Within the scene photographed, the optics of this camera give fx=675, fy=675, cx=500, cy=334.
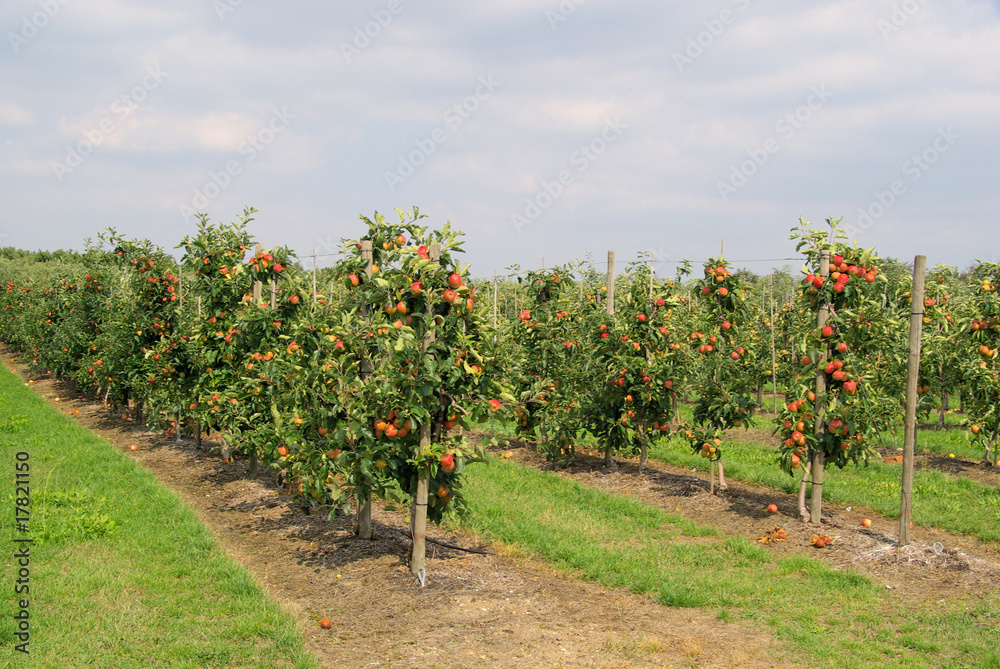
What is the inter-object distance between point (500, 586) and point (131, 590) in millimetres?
3243

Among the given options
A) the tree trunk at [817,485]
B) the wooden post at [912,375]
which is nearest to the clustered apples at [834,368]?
the tree trunk at [817,485]

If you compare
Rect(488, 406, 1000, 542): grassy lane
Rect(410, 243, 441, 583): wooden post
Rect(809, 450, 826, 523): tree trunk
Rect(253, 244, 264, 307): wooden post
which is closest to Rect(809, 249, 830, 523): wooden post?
Rect(809, 450, 826, 523): tree trunk

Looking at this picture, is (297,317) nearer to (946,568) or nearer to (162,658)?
(162,658)

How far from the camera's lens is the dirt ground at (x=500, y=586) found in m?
5.08

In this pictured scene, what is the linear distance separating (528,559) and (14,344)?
31478 mm

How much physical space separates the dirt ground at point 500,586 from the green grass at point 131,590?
0.38 metres

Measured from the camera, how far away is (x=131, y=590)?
5.86 metres

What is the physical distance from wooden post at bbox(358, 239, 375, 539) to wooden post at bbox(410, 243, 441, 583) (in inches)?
21.1

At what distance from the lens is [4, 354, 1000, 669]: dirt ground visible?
5082mm

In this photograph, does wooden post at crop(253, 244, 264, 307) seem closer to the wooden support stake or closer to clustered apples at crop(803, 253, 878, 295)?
the wooden support stake

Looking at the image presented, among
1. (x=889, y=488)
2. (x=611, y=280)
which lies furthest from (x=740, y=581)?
(x=611, y=280)

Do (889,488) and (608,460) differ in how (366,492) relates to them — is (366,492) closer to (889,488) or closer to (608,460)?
(608,460)

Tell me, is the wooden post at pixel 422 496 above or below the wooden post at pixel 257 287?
below

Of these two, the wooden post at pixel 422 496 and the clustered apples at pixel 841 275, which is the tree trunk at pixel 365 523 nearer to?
the wooden post at pixel 422 496
